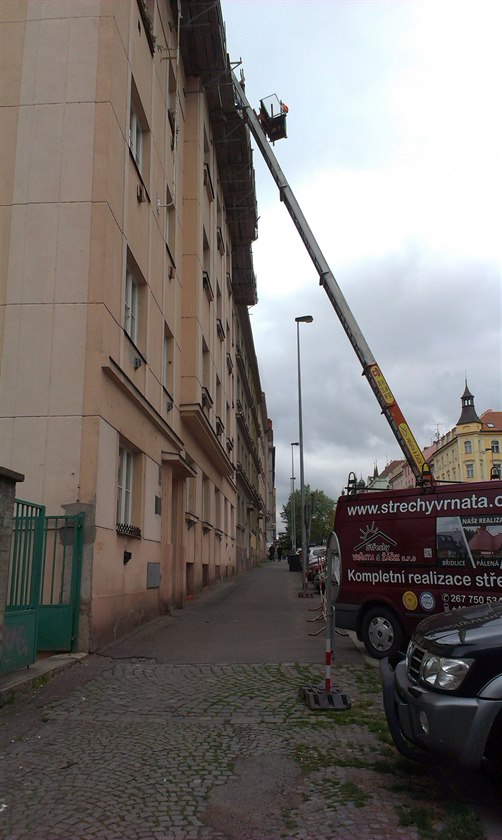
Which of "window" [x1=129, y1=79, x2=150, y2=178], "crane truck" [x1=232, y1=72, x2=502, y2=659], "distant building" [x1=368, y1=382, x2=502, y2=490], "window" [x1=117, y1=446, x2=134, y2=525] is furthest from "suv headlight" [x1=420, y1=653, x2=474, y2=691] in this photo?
"distant building" [x1=368, y1=382, x2=502, y2=490]

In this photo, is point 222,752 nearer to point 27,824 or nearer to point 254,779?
point 254,779

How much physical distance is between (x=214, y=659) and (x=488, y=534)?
4.01 meters

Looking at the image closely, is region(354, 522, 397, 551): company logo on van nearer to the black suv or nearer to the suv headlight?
the black suv

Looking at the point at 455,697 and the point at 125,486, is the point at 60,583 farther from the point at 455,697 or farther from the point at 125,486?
the point at 455,697

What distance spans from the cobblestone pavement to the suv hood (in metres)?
0.97

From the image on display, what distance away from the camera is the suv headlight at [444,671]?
3947 millimetres

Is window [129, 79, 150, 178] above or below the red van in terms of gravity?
above

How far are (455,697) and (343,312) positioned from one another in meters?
13.8

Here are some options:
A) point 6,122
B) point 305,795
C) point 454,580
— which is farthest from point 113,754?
point 6,122

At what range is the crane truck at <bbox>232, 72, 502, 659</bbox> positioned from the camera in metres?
8.52

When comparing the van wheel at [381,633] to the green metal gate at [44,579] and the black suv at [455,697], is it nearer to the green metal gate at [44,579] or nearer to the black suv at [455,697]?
the green metal gate at [44,579]

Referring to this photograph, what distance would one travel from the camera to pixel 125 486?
→ 11.4 meters

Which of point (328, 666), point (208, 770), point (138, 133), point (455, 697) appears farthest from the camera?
point (138, 133)

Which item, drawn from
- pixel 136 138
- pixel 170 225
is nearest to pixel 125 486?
pixel 136 138
